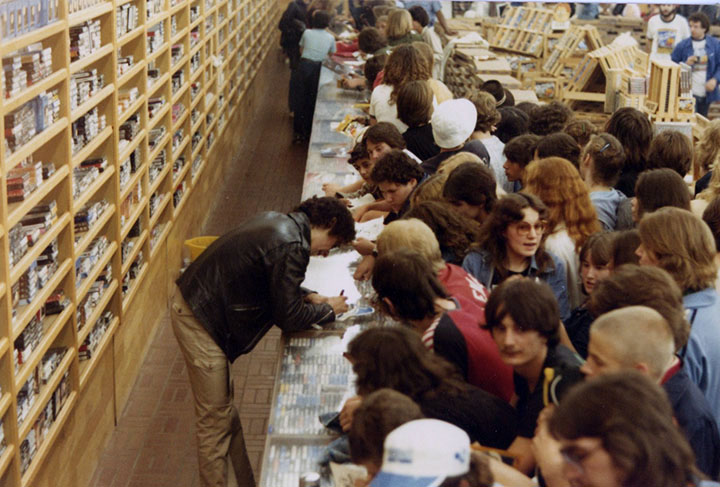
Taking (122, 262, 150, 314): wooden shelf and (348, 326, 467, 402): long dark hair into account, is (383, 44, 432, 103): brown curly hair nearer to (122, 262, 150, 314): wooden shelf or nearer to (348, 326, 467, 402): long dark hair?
(122, 262, 150, 314): wooden shelf

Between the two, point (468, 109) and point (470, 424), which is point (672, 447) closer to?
A: point (470, 424)

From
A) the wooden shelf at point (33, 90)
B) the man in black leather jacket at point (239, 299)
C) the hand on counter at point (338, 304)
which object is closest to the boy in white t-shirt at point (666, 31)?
the hand on counter at point (338, 304)

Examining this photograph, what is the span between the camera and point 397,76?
7648 millimetres

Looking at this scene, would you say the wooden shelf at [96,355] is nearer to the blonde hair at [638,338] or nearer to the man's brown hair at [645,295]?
the man's brown hair at [645,295]

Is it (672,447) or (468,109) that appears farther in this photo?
(468,109)

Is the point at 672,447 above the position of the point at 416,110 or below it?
above

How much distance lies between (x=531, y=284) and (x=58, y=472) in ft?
9.04

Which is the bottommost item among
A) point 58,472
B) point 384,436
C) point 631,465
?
point 58,472

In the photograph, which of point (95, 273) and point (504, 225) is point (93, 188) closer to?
point (95, 273)

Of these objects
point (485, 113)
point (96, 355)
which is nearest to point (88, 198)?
point (96, 355)

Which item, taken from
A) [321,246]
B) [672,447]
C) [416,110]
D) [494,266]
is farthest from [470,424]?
[416,110]

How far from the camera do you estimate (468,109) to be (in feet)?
19.8

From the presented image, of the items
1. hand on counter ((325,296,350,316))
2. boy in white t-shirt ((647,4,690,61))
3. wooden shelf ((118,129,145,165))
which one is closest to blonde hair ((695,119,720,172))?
hand on counter ((325,296,350,316))

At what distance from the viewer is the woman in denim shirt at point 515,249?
416 cm
